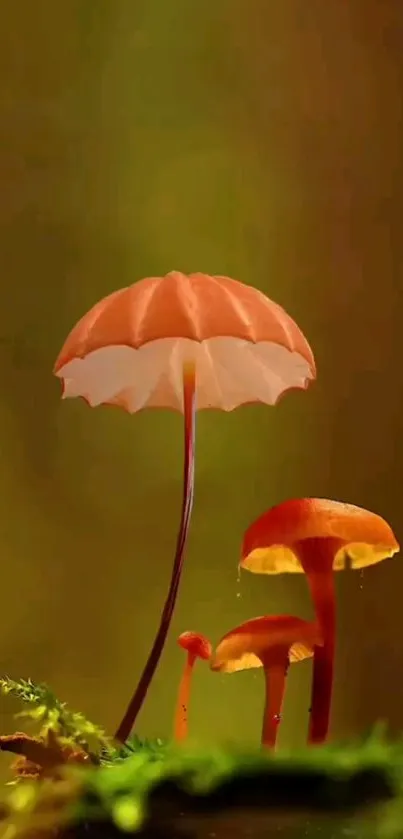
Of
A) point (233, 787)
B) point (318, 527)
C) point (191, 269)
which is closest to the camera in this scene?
point (233, 787)

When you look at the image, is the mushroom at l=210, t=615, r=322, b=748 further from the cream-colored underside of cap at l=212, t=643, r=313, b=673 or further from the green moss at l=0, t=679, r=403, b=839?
the green moss at l=0, t=679, r=403, b=839

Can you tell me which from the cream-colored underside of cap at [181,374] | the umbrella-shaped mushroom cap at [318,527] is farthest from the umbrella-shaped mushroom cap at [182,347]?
the umbrella-shaped mushroom cap at [318,527]

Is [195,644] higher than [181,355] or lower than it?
lower

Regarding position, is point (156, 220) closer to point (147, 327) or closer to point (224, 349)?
point (224, 349)

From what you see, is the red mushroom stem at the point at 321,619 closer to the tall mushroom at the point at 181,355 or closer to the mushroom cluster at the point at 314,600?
the mushroom cluster at the point at 314,600

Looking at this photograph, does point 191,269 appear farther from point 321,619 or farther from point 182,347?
point 321,619

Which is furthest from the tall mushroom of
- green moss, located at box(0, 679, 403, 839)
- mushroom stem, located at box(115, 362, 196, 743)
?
green moss, located at box(0, 679, 403, 839)

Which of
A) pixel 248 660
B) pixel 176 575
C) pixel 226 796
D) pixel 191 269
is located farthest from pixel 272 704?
pixel 191 269

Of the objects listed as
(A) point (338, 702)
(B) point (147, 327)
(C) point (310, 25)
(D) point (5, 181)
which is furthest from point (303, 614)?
(C) point (310, 25)
